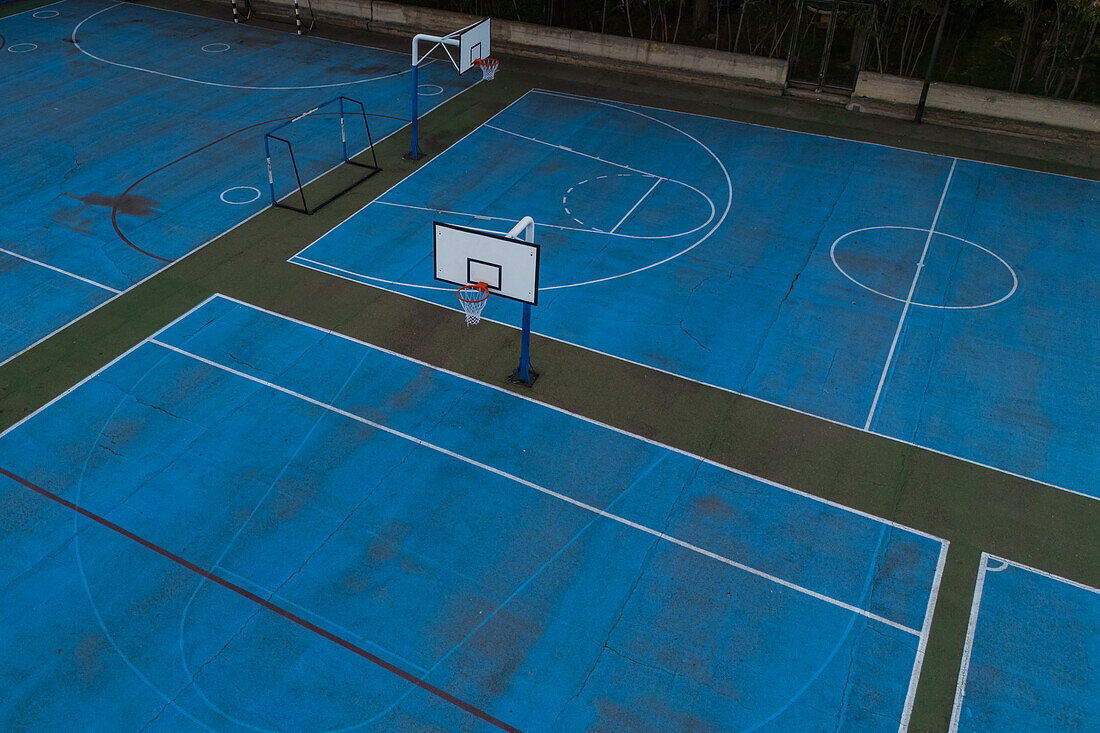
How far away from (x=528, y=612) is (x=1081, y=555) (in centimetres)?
865

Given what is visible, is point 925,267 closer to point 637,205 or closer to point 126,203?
point 637,205

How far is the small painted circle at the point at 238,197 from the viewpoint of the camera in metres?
21.3

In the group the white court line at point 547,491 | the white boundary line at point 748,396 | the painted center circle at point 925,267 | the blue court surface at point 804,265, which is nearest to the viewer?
the white court line at point 547,491

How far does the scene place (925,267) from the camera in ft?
63.2

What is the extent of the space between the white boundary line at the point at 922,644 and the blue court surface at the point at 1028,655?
0.51 metres

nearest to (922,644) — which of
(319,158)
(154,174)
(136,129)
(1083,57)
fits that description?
(319,158)

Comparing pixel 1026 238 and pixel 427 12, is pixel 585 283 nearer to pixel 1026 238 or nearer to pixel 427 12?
pixel 1026 238

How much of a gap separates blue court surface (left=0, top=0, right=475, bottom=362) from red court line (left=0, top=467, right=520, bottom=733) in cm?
490

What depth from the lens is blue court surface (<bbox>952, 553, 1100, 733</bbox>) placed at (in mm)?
10812

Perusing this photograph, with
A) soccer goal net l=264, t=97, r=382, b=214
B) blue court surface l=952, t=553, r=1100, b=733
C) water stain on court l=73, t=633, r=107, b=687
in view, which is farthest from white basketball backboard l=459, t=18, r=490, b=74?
blue court surface l=952, t=553, r=1100, b=733

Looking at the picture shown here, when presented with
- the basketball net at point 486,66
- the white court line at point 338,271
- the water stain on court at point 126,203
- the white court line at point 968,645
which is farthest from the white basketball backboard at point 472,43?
A: the white court line at point 968,645

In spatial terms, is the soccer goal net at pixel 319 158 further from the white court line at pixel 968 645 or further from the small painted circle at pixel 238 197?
the white court line at pixel 968 645

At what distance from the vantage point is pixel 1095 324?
17578mm

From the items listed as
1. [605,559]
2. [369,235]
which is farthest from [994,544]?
[369,235]
